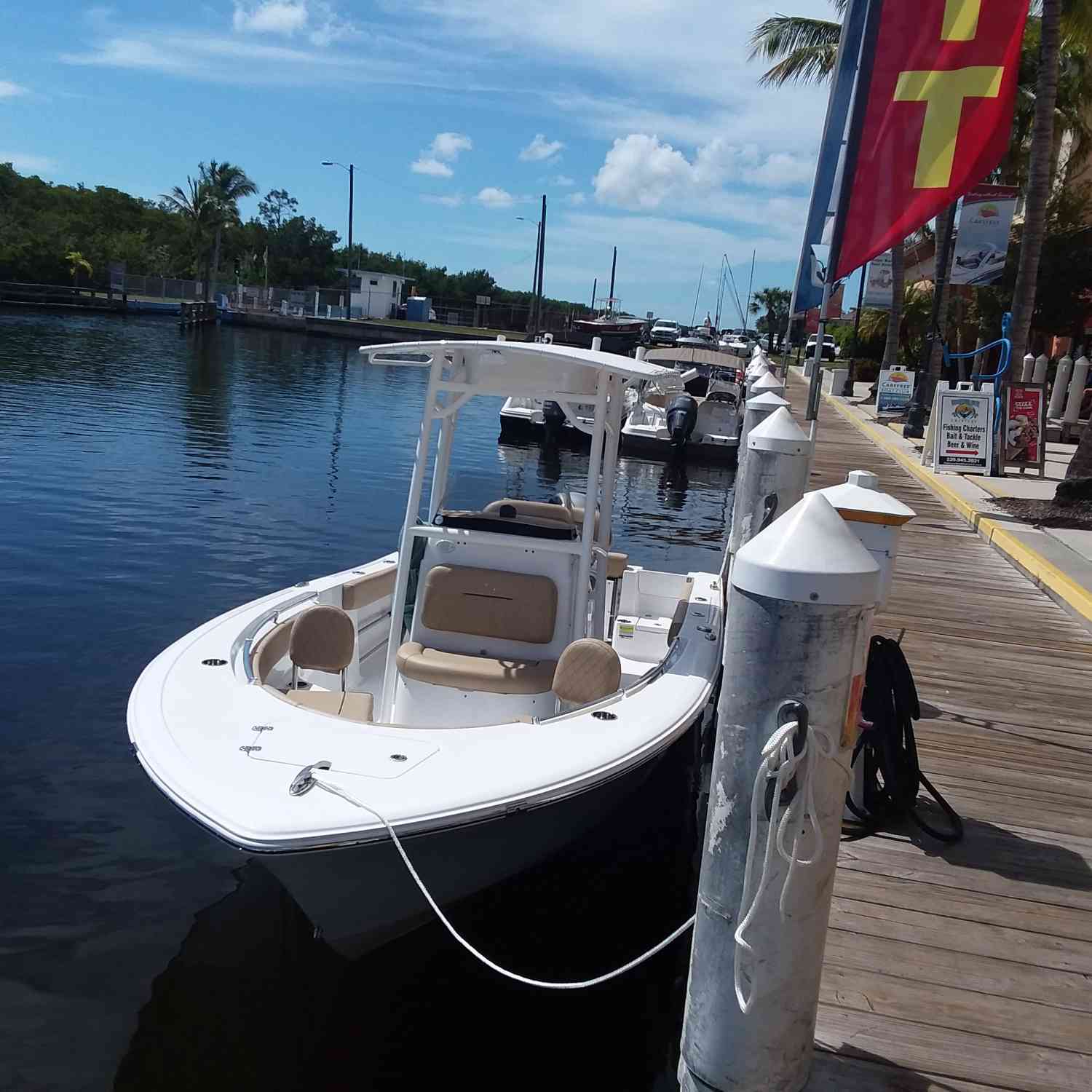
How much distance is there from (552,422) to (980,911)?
22.4m

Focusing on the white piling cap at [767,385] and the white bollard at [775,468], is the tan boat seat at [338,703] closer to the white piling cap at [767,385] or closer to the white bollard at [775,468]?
the white bollard at [775,468]

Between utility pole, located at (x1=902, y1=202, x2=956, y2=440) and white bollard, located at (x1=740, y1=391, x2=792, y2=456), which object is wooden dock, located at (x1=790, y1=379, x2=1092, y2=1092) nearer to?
white bollard, located at (x1=740, y1=391, x2=792, y2=456)

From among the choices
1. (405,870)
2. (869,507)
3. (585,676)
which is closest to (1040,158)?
(869,507)

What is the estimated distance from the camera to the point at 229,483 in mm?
17906

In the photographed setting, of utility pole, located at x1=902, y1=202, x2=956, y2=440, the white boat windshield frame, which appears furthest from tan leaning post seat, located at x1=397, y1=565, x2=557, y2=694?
utility pole, located at x1=902, y1=202, x2=956, y2=440

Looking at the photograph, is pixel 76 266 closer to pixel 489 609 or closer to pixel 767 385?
pixel 767 385

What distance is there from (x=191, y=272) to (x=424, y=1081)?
9295 centimetres

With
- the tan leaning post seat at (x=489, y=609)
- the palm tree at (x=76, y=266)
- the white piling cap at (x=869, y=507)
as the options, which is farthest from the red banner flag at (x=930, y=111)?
the palm tree at (x=76, y=266)

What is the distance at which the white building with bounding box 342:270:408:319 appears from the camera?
75.7 m

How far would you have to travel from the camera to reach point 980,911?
3.95 metres

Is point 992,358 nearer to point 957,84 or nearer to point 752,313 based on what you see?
point 957,84

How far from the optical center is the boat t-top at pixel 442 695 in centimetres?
418

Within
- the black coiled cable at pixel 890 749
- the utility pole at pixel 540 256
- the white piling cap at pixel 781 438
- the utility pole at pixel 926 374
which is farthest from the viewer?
the utility pole at pixel 540 256

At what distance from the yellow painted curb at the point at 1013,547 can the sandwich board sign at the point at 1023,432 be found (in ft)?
3.86
